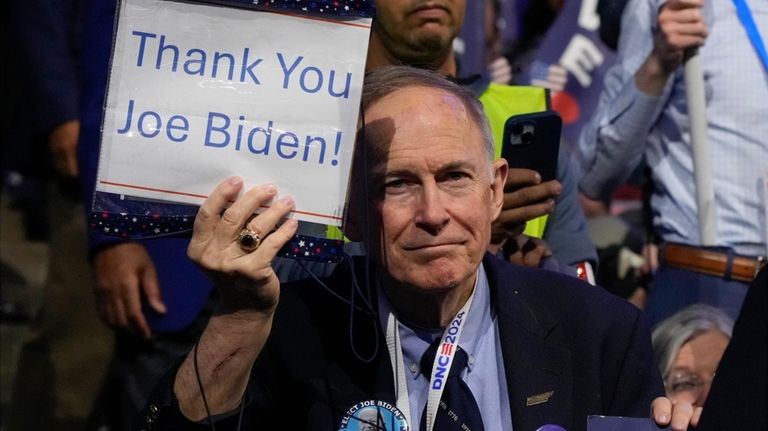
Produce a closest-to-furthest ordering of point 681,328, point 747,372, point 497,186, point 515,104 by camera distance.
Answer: point 747,372, point 497,186, point 515,104, point 681,328

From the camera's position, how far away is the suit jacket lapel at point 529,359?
3.27 m

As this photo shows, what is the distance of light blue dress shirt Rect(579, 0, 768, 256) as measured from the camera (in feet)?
16.0

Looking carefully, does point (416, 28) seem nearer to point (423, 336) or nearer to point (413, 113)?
point (413, 113)

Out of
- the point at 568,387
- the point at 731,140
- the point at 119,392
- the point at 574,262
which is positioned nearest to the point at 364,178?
the point at 568,387

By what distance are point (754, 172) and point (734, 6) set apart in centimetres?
57

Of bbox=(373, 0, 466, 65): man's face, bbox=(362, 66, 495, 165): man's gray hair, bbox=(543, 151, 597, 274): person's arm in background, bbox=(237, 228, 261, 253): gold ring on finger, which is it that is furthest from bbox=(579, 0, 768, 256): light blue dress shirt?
bbox=(237, 228, 261, 253): gold ring on finger

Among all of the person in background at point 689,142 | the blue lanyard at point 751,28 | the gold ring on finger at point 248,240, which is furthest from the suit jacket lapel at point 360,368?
the blue lanyard at point 751,28

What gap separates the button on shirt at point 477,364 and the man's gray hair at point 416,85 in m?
0.37

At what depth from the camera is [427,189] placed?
3.28m

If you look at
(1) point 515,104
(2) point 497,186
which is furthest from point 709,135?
(2) point 497,186

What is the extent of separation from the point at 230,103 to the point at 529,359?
0.93m

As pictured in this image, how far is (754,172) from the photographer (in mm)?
4875

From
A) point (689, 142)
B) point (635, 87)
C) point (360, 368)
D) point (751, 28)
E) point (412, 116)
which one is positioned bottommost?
point (360, 368)

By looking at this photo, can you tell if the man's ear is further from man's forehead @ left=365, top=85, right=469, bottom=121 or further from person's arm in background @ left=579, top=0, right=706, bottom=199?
person's arm in background @ left=579, top=0, right=706, bottom=199
